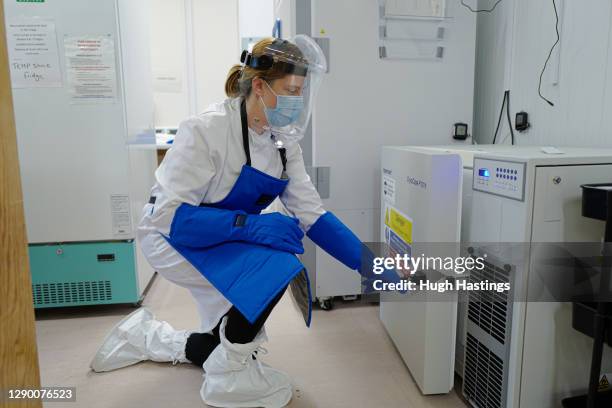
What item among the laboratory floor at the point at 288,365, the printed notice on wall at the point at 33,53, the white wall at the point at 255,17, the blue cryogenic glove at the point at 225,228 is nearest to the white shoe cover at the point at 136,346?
the laboratory floor at the point at 288,365

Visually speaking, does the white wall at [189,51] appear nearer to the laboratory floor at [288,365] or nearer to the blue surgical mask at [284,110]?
the laboratory floor at [288,365]

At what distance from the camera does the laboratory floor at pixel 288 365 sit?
1466 mm

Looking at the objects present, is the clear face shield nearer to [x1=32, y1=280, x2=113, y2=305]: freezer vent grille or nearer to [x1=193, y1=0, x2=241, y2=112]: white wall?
[x1=32, y1=280, x2=113, y2=305]: freezer vent grille

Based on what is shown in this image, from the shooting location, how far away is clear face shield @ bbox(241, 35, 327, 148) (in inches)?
50.7

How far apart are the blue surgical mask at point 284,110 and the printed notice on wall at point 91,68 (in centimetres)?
110

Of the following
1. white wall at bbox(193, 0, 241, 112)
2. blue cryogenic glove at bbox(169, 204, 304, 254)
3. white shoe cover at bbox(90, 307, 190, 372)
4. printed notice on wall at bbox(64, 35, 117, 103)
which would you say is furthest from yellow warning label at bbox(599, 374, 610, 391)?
white wall at bbox(193, 0, 241, 112)

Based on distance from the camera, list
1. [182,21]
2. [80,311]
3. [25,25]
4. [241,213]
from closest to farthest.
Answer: [241,213] → [25,25] → [80,311] → [182,21]

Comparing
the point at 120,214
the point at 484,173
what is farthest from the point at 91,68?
the point at 484,173

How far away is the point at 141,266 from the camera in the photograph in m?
2.29

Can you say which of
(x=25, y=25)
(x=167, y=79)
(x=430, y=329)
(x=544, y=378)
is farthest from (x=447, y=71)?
(x=167, y=79)

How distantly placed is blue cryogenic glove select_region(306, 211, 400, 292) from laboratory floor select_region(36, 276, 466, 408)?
409 mm

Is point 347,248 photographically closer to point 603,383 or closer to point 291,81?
point 291,81

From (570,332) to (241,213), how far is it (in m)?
1.00

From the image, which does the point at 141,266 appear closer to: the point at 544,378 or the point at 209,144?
the point at 209,144
